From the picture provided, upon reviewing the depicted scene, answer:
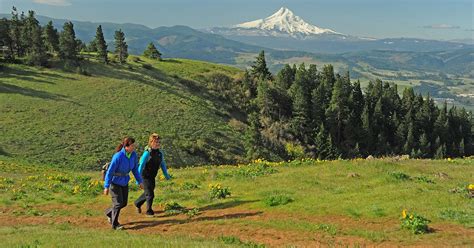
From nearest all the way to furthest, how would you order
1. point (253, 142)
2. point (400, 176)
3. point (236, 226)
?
point (236, 226) < point (400, 176) < point (253, 142)

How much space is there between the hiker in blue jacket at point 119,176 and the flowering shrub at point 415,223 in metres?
8.87

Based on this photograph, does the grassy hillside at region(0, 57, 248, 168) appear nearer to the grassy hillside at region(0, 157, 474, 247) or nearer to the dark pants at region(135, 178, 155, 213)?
the grassy hillside at region(0, 157, 474, 247)

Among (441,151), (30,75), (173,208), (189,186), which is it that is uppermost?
(30,75)

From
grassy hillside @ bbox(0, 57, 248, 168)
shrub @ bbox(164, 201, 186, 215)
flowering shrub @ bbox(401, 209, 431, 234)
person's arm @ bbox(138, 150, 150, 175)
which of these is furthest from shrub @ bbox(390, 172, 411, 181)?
grassy hillside @ bbox(0, 57, 248, 168)

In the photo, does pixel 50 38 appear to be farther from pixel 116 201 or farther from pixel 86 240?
pixel 86 240

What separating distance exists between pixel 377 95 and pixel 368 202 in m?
102

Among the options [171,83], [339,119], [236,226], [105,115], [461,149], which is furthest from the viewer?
[461,149]

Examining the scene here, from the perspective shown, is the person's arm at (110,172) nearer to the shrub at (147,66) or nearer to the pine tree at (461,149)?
the shrub at (147,66)

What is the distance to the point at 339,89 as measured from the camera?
98.2 meters

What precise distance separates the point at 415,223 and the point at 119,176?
30.9ft

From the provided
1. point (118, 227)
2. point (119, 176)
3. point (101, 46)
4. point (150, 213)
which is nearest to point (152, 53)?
point (101, 46)

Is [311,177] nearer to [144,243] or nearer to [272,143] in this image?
[144,243]

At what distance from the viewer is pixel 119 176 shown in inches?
581

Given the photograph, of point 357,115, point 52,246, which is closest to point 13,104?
point 52,246
